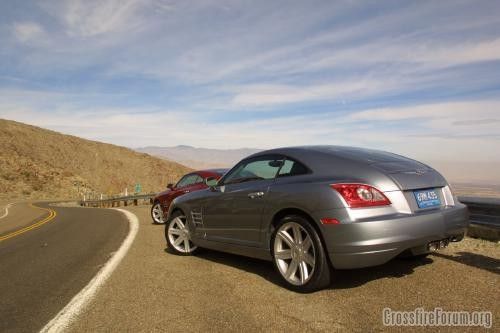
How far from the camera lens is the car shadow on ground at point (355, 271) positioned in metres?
4.78

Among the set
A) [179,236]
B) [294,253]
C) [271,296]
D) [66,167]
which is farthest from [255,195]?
[66,167]

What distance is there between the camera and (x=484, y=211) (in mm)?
6645

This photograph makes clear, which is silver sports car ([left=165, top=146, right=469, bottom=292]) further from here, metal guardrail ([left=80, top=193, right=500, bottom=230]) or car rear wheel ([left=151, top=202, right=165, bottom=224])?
car rear wheel ([left=151, top=202, right=165, bottom=224])

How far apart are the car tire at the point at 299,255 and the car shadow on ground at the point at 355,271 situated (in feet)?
0.99

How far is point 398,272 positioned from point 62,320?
A: 3.61 meters

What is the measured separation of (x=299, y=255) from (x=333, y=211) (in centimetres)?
68

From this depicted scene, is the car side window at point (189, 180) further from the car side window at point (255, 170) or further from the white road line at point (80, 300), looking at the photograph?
the car side window at point (255, 170)

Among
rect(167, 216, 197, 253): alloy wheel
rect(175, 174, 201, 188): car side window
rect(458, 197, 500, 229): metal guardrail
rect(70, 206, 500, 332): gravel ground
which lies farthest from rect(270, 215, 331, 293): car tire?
rect(175, 174, 201, 188): car side window

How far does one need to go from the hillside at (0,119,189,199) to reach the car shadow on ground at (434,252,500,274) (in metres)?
63.8

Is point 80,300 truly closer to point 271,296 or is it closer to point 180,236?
point 271,296

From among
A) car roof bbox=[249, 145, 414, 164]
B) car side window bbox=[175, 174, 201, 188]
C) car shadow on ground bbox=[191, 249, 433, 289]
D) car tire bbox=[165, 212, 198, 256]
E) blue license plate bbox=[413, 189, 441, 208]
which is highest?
car roof bbox=[249, 145, 414, 164]

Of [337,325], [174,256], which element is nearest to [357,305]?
[337,325]

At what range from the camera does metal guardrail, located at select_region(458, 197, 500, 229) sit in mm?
6414

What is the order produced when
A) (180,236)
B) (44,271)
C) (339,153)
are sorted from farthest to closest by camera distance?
(180,236), (44,271), (339,153)
